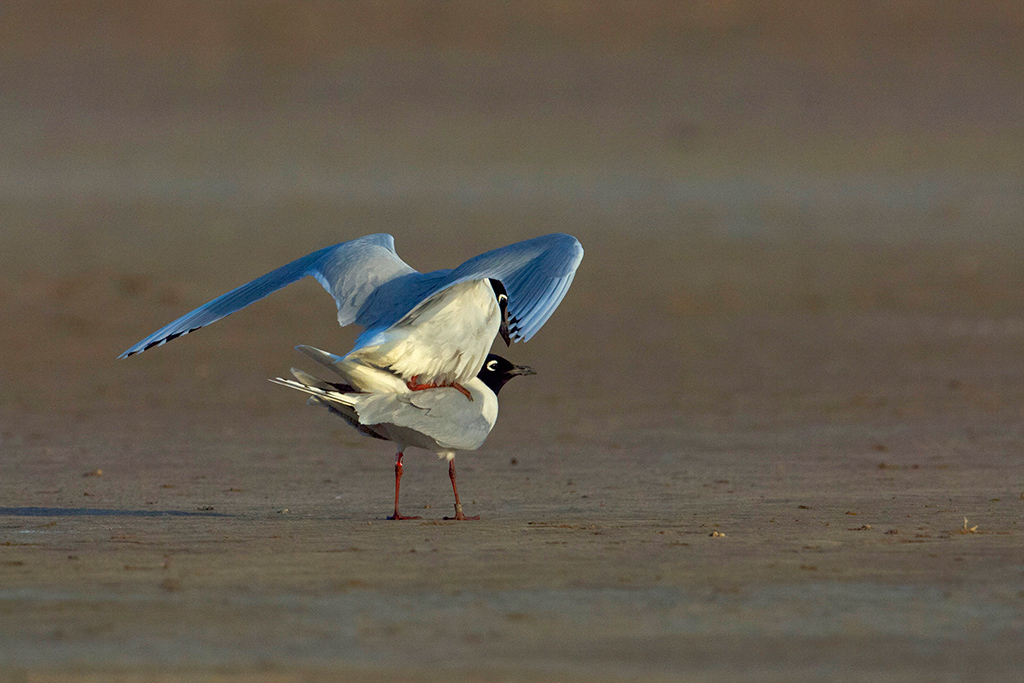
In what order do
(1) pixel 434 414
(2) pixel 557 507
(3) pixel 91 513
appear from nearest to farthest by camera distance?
(1) pixel 434 414 → (3) pixel 91 513 → (2) pixel 557 507

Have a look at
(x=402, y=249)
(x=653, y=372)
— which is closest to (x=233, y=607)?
(x=653, y=372)

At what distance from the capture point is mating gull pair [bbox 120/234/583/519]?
7.61 meters

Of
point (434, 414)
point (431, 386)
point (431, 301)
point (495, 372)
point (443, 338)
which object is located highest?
point (431, 301)

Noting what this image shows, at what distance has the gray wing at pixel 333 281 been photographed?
8055 mm

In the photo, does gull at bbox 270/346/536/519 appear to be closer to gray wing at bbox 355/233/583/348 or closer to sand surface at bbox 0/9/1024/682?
gray wing at bbox 355/233/583/348

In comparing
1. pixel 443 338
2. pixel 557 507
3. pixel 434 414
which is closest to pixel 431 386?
pixel 434 414

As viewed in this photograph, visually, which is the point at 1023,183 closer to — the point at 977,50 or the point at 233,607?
the point at 977,50

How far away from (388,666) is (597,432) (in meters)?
6.49

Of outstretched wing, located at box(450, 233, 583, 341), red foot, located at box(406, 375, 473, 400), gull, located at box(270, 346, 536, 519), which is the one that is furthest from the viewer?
red foot, located at box(406, 375, 473, 400)

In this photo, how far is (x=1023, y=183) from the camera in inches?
1253

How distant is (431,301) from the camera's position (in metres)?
7.80

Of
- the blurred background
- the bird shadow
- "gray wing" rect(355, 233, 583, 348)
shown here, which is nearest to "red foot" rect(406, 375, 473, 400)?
"gray wing" rect(355, 233, 583, 348)

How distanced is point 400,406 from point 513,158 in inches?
1039

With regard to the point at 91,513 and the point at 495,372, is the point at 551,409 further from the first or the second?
the point at 91,513
